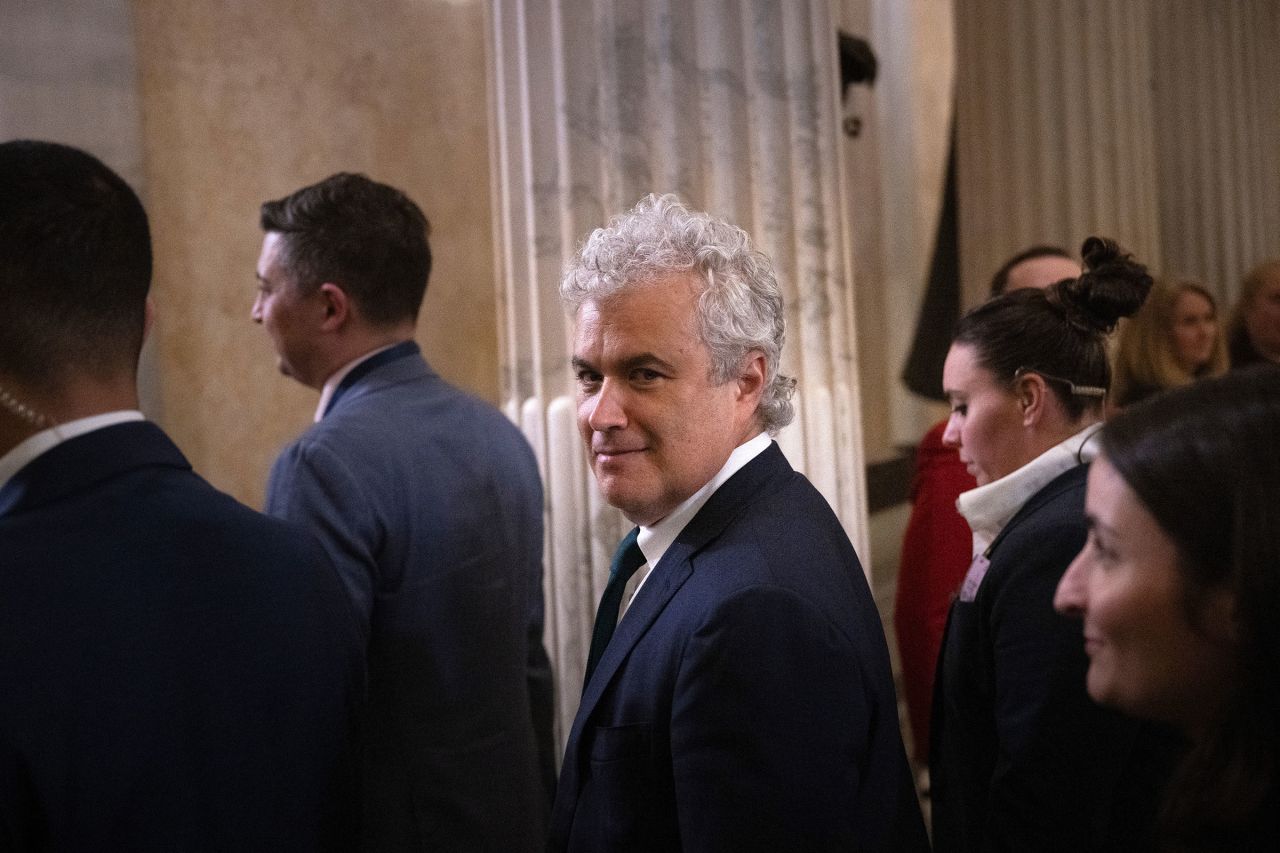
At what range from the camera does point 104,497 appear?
133 cm

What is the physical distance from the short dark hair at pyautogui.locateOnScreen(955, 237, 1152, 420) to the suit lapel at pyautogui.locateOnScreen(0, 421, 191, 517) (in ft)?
4.96

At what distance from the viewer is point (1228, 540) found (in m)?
1.17

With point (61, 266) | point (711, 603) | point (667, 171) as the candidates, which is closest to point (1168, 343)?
point (667, 171)

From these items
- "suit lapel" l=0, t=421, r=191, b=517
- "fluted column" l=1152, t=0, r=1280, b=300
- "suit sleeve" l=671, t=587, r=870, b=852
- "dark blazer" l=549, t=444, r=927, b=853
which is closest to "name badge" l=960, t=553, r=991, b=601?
"dark blazer" l=549, t=444, r=927, b=853

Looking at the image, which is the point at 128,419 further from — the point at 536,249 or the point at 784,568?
the point at 536,249

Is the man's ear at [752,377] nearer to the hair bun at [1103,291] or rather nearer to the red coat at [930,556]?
the hair bun at [1103,291]

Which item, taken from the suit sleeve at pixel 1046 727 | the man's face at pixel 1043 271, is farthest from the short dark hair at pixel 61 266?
the man's face at pixel 1043 271

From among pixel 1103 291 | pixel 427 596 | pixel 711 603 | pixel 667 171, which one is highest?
pixel 667 171

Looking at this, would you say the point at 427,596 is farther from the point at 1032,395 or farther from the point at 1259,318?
the point at 1259,318

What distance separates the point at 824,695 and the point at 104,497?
82 centimetres

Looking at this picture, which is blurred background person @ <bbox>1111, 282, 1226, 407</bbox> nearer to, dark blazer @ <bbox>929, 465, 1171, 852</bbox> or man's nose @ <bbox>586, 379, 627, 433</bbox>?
dark blazer @ <bbox>929, 465, 1171, 852</bbox>

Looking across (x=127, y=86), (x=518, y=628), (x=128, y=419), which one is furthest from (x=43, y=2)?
(x=128, y=419)

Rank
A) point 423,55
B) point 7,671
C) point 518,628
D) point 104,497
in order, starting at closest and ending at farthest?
1. point 7,671
2. point 104,497
3. point 518,628
4. point 423,55

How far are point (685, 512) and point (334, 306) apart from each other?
3.95 feet
